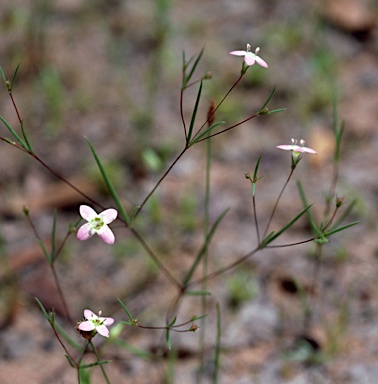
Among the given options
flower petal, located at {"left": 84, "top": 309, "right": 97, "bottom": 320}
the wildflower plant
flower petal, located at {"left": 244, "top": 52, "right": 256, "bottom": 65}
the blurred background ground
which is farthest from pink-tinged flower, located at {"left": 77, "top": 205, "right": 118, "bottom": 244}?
the blurred background ground

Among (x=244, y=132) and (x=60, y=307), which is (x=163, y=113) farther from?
(x=60, y=307)

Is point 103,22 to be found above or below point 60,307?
above

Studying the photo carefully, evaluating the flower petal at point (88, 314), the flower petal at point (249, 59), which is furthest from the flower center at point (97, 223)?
the flower petal at point (249, 59)

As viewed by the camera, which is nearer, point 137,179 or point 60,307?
point 60,307

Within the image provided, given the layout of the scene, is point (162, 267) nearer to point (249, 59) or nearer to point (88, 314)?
point (88, 314)

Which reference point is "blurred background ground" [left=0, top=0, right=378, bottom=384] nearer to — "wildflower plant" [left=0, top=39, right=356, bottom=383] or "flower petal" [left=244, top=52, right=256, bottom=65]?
"wildflower plant" [left=0, top=39, right=356, bottom=383]

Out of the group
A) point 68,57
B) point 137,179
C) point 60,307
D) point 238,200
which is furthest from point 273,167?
point 68,57
